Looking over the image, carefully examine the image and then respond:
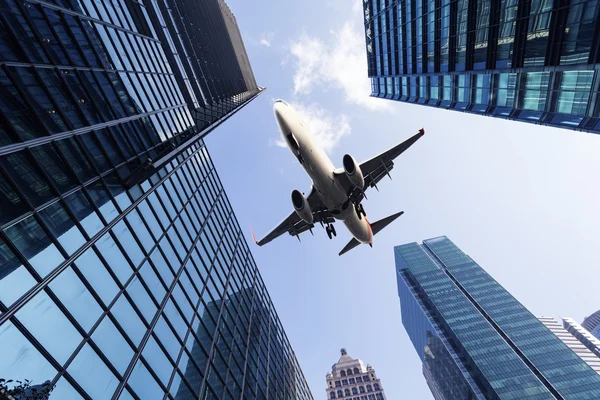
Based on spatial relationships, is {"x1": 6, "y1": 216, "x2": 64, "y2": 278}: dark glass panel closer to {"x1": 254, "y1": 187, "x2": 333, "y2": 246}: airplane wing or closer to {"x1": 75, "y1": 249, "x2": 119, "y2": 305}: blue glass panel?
{"x1": 75, "y1": 249, "x2": 119, "y2": 305}: blue glass panel

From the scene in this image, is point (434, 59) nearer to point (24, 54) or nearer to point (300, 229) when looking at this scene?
point (300, 229)

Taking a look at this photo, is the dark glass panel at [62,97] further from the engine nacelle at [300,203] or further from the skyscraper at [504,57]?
the skyscraper at [504,57]

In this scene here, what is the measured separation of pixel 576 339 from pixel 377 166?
585 feet

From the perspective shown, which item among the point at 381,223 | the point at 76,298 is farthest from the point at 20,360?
the point at 381,223

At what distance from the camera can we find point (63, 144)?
38.0ft

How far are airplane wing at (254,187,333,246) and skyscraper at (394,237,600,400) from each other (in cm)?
6804

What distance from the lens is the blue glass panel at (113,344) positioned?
10641 mm

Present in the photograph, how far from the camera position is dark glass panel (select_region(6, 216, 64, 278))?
8727 millimetres

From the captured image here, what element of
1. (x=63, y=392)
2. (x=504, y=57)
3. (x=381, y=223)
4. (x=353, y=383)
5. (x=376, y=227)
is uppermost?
(x=504, y=57)

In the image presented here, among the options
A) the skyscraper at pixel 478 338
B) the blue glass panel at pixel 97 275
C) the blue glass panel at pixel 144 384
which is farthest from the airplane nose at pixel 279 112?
the skyscraper at pixel 478 338

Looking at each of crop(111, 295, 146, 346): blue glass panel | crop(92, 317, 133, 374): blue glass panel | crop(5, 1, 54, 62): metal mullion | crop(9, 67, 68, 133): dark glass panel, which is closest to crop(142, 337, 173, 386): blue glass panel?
crop(111, 295, 146, 346): blue glass panel

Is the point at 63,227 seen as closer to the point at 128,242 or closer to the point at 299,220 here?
the point at 128,242

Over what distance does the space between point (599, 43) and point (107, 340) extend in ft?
87.3

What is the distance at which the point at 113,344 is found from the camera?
439 inches
